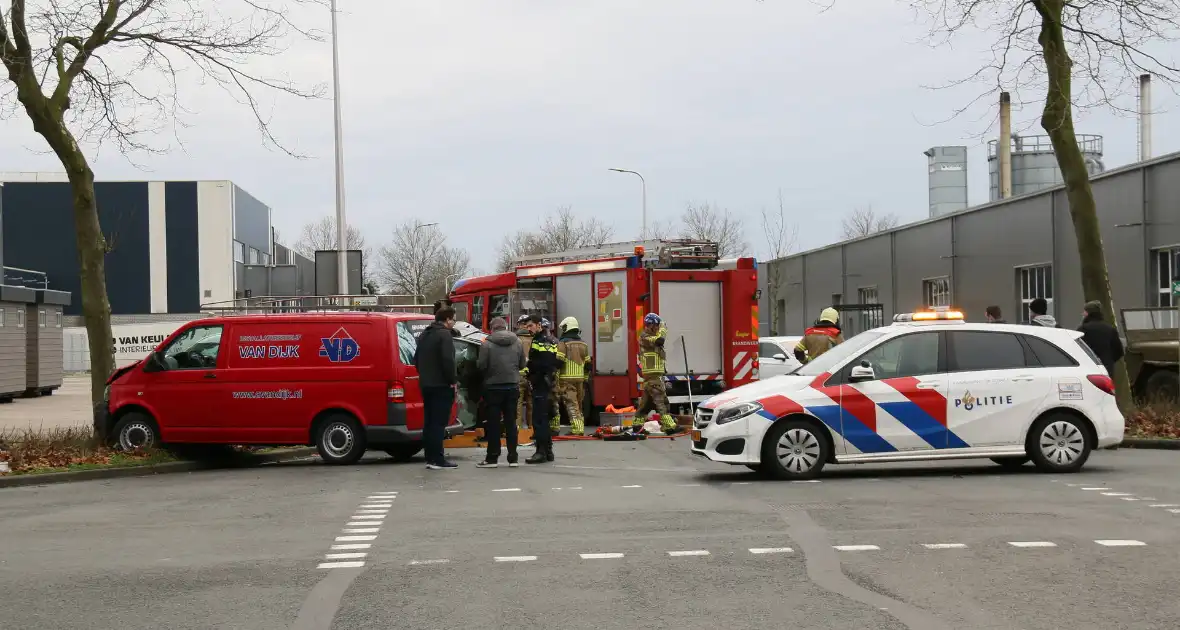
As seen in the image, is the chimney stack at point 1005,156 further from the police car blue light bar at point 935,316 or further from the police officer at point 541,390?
the police car blue light bar at point 935,316

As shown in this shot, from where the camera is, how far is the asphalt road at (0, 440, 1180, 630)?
6664 millimetres

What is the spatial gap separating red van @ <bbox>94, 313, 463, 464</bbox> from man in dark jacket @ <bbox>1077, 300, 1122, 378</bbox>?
27.2 feet

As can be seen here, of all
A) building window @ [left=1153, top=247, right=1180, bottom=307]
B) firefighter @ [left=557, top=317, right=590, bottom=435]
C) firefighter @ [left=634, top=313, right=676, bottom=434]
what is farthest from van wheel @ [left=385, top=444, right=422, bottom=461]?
building window @ [left=1153, top=247, right=1180, bottom=307]

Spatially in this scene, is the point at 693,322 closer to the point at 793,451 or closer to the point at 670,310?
the point at 670,310

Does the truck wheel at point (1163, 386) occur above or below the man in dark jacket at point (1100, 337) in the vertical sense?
below

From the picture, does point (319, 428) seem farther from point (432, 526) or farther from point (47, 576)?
point (47, 576)

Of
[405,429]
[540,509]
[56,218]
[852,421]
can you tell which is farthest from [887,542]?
[56,218]

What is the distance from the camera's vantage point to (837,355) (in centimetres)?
1317

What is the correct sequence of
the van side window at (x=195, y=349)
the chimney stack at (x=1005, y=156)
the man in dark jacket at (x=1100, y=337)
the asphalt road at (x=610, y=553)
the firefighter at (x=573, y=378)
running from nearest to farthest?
the asphalt road at (x=610, y=553), the van side window at (x=195, y=349), the man in dark jacket at (x=1100, y=337), the firefighter at (x=573, y=378), the chimney stack at (x=1005, y=156)

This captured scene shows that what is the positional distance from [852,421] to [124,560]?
7.00 m

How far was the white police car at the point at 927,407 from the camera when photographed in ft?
41.5

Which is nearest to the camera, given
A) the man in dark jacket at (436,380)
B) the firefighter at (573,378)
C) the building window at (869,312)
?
the man in dark jacket at (436,380)

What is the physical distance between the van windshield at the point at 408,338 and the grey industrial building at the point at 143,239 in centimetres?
5338

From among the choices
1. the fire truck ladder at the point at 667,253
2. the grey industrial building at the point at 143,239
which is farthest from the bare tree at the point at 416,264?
the fire truck ladder at the point at 667,253
